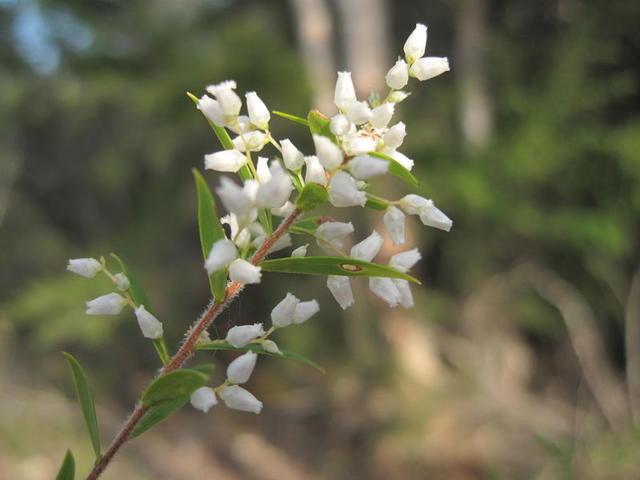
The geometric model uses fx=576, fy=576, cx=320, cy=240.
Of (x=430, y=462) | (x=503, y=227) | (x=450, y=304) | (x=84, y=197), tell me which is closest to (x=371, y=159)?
(x=430, y=462)

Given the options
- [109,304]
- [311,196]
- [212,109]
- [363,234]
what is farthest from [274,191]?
[363,234]

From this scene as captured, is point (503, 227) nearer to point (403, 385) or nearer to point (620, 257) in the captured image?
point (620, 257)

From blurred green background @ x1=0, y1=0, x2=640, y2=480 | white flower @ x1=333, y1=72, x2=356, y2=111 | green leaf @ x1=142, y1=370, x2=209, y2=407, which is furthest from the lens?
blurred green background @ x1=0, y1=0, x2=640, y2=480

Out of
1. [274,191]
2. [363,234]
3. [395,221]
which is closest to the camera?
[274,191]

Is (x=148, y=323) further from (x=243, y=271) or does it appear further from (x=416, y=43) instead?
(x=416, y=43)

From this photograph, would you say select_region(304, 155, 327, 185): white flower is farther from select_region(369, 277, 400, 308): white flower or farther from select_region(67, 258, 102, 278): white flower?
select_region(67, 258, 102, 278): white flower

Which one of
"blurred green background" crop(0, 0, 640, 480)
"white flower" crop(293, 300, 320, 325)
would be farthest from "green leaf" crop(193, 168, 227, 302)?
"blurred green background" crop(0, 0, 640, 480)

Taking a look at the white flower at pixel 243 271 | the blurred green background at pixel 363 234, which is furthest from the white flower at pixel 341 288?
the blurred green background at pixel 363 234
